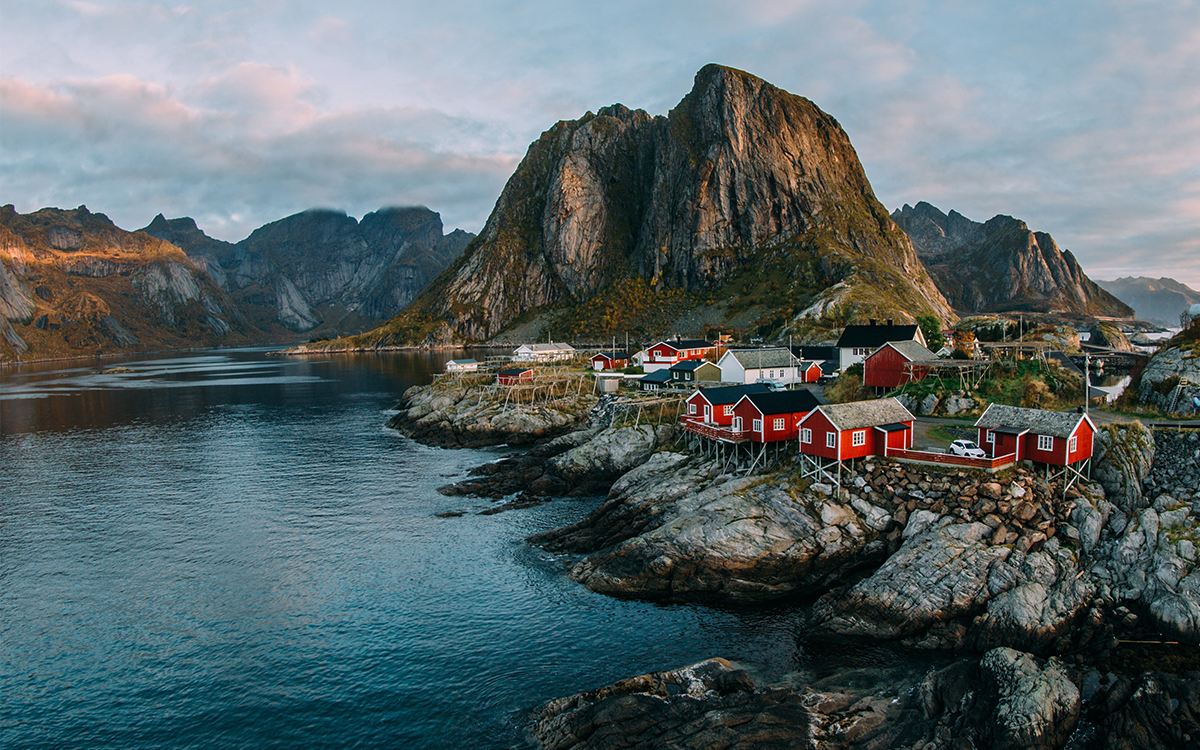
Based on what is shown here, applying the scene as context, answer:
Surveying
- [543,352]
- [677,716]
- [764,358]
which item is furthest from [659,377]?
[543,352]

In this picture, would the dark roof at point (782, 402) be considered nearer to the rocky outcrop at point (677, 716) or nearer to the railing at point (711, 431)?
the railing at point (711, 431)

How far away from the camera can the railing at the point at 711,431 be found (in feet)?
163

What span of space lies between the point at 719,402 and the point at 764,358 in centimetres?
2750

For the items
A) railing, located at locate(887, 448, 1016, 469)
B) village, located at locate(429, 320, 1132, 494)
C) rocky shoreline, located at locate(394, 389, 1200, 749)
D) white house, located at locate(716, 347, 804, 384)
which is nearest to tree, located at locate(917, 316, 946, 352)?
village, located at locate(429, 320, 1132, 494)

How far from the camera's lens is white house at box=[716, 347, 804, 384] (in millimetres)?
79750

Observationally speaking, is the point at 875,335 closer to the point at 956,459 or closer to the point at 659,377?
the point at 659,377

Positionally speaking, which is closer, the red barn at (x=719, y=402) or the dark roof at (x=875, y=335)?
the red barn at (x=719, y=402)

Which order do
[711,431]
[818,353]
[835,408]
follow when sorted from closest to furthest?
[835,408] < [711,431] < [818,353]

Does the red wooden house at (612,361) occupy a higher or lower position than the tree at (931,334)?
lower

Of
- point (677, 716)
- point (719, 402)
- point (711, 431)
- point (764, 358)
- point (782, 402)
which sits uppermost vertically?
point (764, 358)

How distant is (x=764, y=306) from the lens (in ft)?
612

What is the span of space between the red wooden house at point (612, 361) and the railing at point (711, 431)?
50.6 m

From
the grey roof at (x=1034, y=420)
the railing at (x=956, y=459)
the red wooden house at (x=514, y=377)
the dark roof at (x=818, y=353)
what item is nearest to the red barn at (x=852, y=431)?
the railing at (x=956, y=459)

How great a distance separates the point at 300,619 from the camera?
117 feet
